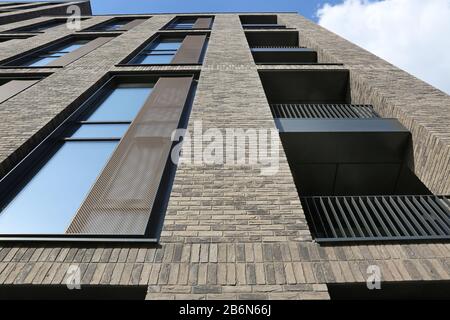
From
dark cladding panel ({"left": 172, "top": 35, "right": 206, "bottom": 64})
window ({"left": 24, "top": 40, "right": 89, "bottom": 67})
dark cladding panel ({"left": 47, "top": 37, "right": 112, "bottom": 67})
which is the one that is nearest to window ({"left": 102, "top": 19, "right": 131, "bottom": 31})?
window ({"left": 24, "top": 40, "right": 89, "bottom": 67})

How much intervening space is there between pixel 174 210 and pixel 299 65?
627 centimetres

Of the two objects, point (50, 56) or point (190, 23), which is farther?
point (190, 23)

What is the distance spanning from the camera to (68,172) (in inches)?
169

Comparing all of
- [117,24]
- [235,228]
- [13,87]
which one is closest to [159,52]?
[13,87]

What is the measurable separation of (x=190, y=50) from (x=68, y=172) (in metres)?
6.51

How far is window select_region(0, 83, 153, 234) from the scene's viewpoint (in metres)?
3.48

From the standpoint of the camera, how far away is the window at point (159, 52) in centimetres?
887

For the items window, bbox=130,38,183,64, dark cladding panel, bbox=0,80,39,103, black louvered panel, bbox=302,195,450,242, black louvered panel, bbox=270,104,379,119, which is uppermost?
window, bbox=130,38,183,64

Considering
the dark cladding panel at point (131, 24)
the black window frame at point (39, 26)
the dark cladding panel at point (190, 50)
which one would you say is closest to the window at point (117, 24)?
the dark cladding panel at point (131, 24)

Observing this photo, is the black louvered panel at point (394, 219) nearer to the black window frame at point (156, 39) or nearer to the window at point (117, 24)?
the black window frame at point (156, 39)

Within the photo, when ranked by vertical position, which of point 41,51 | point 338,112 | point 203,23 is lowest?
point 338,112

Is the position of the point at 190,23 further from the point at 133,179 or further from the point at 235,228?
the point at 235,228

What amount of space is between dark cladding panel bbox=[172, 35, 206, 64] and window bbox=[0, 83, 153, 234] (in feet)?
8.71

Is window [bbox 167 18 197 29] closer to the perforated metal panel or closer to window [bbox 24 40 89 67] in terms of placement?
window [bbox 24 40 89 67]
